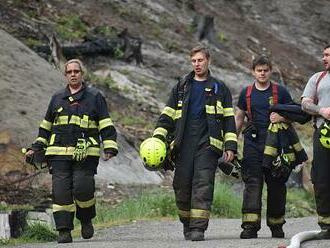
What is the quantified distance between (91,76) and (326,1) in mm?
19059

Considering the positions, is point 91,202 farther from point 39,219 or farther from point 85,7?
point 85,7

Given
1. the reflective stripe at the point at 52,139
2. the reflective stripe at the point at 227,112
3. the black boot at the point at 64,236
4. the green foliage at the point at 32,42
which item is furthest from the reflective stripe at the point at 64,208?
the green foliage at the point at 32,42

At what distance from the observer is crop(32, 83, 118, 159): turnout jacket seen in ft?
30.5

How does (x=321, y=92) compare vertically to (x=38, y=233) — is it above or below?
above

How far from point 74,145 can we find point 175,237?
174cm

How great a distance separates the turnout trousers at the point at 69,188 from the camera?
9242mm

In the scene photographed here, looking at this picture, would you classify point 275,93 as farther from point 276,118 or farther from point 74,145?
point 74,145

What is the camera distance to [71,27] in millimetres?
25234

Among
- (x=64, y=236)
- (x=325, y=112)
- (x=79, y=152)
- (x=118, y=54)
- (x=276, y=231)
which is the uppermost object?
(x=118, y=54)

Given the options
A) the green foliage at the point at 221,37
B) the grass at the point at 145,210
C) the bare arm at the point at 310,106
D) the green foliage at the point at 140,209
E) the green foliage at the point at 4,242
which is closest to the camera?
the bare arm at the point at 310,106

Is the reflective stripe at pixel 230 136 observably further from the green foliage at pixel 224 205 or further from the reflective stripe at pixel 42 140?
the green foliage at pixel 224 205

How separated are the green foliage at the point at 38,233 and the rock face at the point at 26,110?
3.76m

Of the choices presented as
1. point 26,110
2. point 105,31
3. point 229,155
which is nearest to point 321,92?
point 229,155

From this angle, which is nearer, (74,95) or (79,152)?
(79,152)
